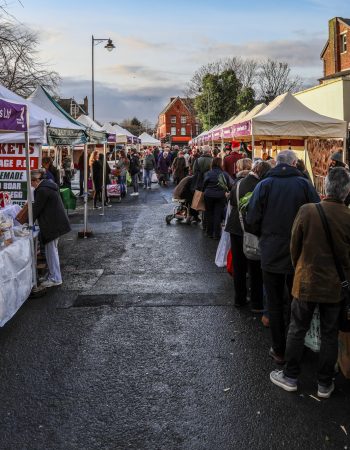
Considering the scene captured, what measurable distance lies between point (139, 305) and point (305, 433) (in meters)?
3.35

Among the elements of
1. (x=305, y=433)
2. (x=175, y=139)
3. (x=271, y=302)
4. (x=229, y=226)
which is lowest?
(x=305, y=433)

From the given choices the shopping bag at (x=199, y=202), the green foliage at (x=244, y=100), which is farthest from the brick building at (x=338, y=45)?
the shopping bag at (x=199, y=202)

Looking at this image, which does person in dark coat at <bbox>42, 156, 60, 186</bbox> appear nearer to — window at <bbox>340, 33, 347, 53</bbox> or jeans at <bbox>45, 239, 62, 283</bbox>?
jeans at <bbox>45, 239, 62, 283</bbox>

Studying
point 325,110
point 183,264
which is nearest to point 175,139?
point 325,110

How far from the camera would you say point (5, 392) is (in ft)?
13.5

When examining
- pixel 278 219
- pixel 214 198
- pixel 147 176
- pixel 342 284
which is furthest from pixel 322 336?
pixel 147 176

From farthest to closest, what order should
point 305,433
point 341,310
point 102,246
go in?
point 102,246 < point 341,310 < point 305,433

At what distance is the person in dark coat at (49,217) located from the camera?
722cm

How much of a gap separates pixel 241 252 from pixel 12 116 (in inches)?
134

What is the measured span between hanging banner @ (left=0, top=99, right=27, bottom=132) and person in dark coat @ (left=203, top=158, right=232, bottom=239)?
4729mm

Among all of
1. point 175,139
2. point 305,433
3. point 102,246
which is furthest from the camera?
point 175,139

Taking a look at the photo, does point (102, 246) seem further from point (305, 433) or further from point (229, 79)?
point (229, 79)

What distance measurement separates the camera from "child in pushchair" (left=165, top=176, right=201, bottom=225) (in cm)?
1281

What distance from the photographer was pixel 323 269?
376cm
